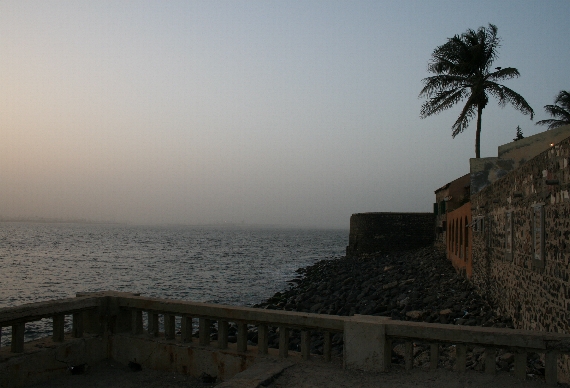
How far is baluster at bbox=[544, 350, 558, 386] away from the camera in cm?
465

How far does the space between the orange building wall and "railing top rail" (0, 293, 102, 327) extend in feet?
46.2

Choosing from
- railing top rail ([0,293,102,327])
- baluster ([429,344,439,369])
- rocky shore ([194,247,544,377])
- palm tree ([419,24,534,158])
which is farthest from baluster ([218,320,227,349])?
palm tree ([419,24,534,158])

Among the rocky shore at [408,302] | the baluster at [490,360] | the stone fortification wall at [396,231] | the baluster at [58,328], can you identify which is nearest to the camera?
the baluster at [490,360]

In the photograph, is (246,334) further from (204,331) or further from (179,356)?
(179,356)

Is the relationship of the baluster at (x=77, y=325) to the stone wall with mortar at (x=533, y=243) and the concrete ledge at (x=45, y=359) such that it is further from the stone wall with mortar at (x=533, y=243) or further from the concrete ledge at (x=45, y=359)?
the stone wall with mortar at (x=533, y=243)

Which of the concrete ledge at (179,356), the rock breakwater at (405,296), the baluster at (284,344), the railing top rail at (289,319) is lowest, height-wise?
the rock breakwater at (405,296)

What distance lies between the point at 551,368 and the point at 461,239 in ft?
55.0

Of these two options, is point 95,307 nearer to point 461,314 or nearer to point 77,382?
point 77,382

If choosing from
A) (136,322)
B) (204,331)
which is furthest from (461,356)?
(136,322)

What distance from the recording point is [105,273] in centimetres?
3884

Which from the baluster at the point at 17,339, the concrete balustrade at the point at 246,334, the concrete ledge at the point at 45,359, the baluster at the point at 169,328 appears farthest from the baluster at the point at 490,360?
the baluster at the point at 17,339

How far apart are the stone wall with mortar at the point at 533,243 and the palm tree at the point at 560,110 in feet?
99.3

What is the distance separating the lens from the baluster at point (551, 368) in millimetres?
4648

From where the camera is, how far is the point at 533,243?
8906 mm
